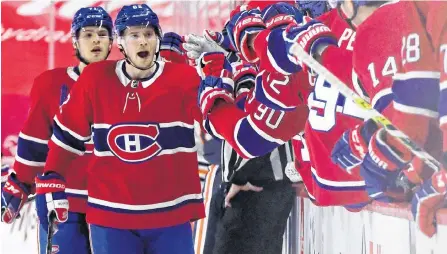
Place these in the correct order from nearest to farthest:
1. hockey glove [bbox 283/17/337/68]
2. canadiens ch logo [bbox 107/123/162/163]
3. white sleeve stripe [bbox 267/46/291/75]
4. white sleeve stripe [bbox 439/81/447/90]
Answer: white sleeve stripe [bbox 439/81/447/90], hockey glove [bbox 283/17/337/68], white sleeve stripe [bbox 267/46/291/75], canadiens ch logo [bbox 107/123/162/163]

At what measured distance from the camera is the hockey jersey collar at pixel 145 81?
203cm

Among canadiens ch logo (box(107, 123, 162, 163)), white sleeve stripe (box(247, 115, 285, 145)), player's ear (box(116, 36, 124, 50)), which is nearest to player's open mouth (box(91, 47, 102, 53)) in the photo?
player's ear (box(116, 36, 124, 50))

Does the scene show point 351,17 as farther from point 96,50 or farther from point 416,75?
point 96,50

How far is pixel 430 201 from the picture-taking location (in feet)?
4.46

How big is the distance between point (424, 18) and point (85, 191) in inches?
49.7

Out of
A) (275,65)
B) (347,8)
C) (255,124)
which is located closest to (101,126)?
(255,124)

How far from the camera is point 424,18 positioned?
4.43 ft

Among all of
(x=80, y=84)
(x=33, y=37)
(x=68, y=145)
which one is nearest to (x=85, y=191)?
(x=68, y=145)

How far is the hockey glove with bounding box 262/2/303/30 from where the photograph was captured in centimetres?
174

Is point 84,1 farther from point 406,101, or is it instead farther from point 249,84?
point 406,101

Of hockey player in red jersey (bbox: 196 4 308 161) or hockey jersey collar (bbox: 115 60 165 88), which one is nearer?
hockey player in red jersey (bbox: 196 4 308 161)

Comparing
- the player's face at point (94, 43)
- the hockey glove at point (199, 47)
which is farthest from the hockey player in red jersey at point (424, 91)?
the player's face at point (94, 43)

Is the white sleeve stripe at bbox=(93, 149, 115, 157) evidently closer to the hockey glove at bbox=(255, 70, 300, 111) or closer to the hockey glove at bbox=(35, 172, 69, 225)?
the hockey glove at bbox=(35, 172, 69, 225)

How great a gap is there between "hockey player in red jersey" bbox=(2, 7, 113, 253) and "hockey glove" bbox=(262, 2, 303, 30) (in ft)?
1.95
